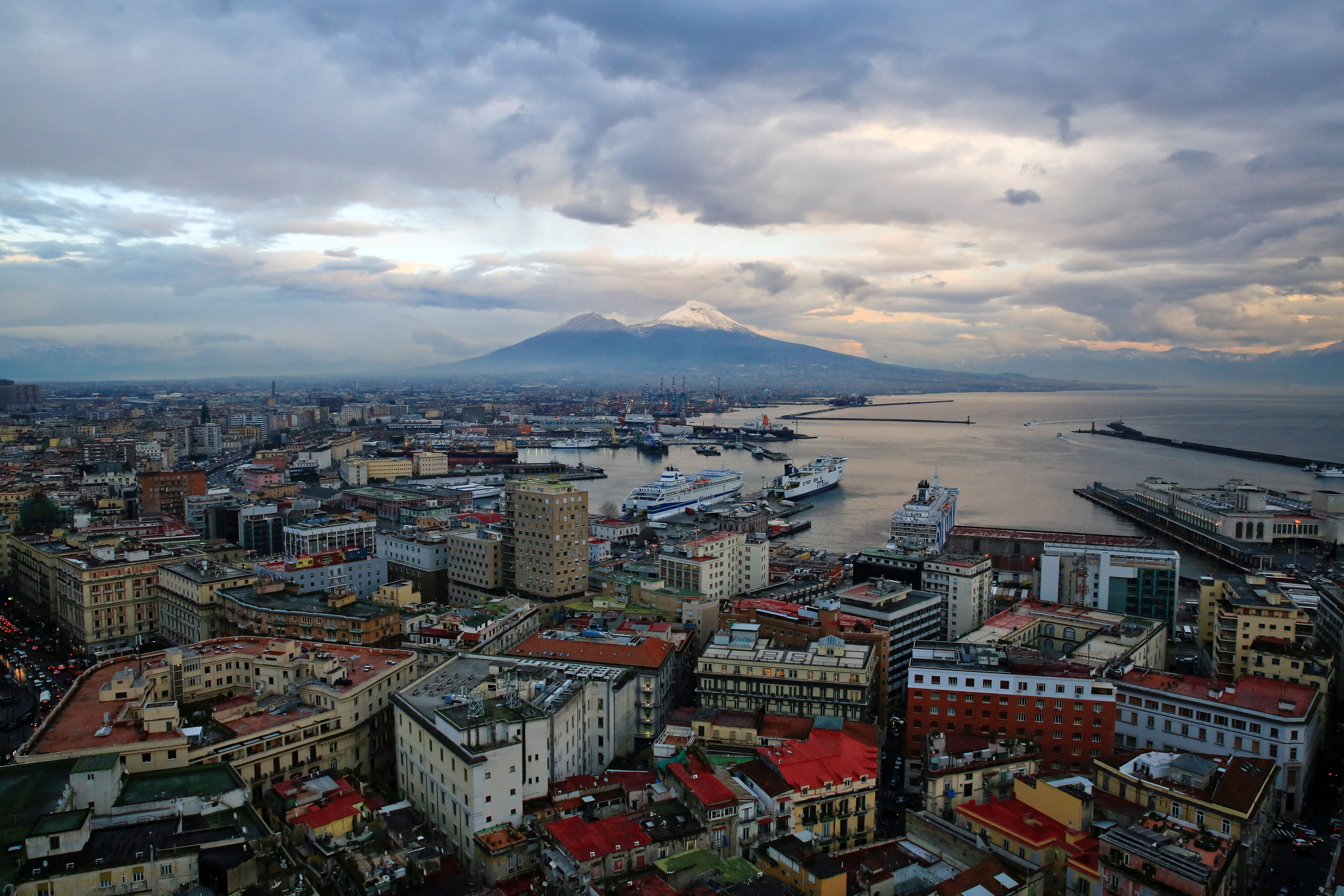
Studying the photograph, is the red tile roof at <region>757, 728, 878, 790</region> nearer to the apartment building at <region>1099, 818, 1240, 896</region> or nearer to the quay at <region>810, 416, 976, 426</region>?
the apartment building at <region>1099, 818, 1240, 896</region>

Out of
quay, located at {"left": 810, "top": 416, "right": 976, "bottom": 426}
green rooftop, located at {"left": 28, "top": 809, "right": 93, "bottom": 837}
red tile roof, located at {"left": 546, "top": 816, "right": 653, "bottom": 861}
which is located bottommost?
red tile roof, located at {"left": 546, "top": 816, "right": 653, "bottom": 861}

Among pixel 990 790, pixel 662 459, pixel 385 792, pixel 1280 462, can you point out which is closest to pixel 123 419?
pixel 662 459

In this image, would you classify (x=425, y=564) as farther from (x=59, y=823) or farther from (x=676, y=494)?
(x=676, y=494)

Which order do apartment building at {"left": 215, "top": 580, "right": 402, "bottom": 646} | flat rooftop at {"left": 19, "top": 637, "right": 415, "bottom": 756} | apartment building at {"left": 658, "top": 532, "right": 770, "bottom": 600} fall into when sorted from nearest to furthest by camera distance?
1. flat rooftop at {"left": 19, "top": 637, "right": 415, "bottom": 756}
2. apartment building at {"left": 215, "top": 580, "right": 402, "bottom": 646}
3. apartment building at {"left": 658, "top": 532, "right": 770, "bottom": 600}

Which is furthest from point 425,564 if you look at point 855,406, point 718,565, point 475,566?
point 855,406

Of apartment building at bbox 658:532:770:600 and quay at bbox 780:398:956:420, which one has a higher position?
quay at bbox 780:398:956:420

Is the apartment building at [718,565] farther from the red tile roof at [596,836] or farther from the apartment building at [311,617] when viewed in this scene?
the red tile roof at [596,836]

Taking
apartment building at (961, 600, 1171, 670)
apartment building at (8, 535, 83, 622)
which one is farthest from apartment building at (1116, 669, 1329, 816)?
apartment building at (8, 535, 83, 622)
